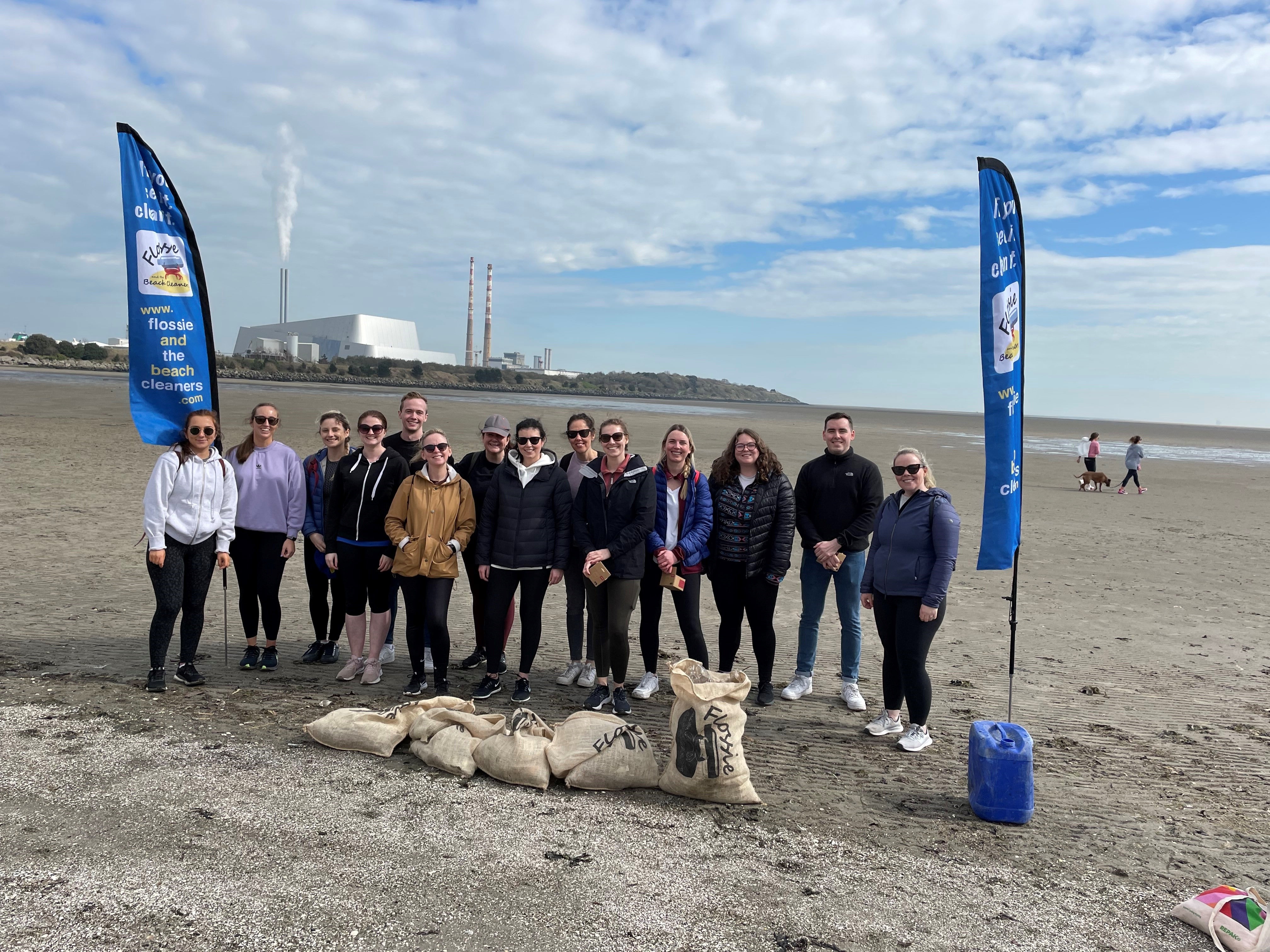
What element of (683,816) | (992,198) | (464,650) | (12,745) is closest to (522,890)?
(683,816)

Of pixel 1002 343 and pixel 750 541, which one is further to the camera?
pixel 750 541

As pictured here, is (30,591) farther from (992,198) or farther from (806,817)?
(992,198)

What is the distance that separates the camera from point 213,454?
5.59 m

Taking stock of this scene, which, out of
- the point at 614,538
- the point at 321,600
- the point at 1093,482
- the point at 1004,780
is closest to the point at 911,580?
the point at 1004,780

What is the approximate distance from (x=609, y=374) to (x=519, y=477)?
161108mm

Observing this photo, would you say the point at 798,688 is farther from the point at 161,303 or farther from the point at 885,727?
the point at 161,303

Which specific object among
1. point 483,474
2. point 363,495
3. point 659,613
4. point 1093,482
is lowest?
point 659,613

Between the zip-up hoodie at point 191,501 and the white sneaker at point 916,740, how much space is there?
4.57 m

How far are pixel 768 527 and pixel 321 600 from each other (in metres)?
3.43

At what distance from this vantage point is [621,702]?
547 cm

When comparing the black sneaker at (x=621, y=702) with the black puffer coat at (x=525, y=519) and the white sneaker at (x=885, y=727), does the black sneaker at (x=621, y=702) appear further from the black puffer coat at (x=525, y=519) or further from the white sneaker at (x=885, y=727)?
the white sneaker at (x=885, y=727)

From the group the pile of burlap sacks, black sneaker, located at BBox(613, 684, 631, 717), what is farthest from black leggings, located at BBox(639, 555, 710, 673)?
the pile of burlap sacks

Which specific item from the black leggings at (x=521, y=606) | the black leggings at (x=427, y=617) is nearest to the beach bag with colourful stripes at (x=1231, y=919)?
the black leggings at (x=521, y=606)

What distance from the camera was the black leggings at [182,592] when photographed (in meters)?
5.34
